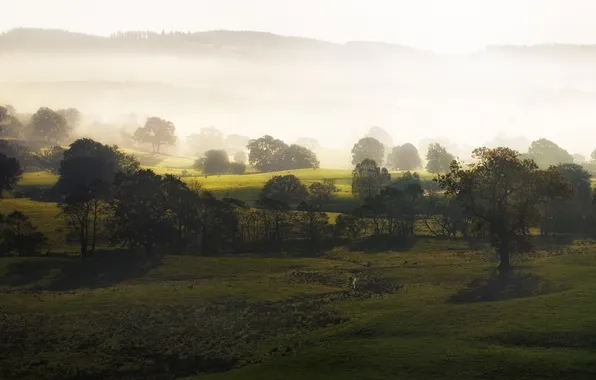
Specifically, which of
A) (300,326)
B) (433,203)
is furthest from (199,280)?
(433,203)

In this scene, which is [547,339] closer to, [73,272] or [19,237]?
[73,272]

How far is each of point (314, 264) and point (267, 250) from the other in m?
19.6

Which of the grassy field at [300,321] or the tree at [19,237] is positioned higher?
the tree at [19,237]

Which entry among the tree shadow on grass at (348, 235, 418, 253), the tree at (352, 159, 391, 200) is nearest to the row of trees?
the tree shadow on grass at (348, 235, 418, 253)

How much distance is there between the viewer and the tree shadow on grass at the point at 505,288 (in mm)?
63312

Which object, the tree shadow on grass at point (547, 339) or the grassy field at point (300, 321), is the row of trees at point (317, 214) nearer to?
the grassy field at point (300, 321)

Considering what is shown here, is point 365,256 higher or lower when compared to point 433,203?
lower

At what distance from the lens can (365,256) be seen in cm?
10300

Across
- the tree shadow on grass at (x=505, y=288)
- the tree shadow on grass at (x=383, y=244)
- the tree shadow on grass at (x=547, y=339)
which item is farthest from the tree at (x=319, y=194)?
the tree shadow on grass at (x=547, y=339)

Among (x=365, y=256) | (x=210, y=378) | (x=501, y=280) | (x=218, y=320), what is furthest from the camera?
(x=365, y=256)

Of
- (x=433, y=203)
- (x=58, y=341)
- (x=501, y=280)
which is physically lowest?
(x=58, y=341)

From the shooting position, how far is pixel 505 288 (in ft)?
220

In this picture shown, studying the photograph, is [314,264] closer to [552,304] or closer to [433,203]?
[552,304]

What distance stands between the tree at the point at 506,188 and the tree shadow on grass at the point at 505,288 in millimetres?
4218
